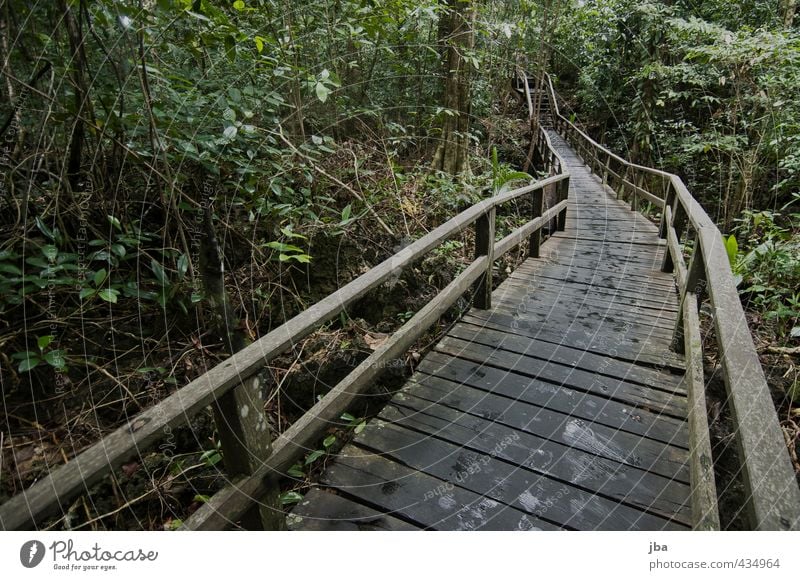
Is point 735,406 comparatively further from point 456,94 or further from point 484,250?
point 456,94

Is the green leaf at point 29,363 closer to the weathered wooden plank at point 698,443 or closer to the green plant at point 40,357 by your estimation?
the green plant at point 40,357

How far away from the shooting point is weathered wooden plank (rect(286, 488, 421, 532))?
6.50 ft

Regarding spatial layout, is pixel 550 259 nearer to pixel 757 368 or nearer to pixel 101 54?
pixel 757 368

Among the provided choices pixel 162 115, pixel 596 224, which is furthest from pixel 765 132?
pixel 162 115

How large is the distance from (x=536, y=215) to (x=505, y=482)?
432 centimetres

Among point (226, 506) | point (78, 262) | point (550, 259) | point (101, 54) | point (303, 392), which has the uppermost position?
point (101, 54)

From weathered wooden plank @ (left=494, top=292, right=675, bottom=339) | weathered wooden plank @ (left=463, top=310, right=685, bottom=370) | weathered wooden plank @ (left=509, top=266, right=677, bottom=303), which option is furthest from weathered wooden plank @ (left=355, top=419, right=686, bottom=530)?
weathered wooden plank @ (left=509, top=266, right=677, bottom=303)

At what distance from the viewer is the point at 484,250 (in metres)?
3.91

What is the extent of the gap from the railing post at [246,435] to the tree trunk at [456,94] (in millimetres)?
5700

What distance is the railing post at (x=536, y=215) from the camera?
5.68m

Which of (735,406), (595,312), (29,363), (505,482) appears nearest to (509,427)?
(505,482)

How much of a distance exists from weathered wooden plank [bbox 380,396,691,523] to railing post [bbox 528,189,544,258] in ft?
12.3
